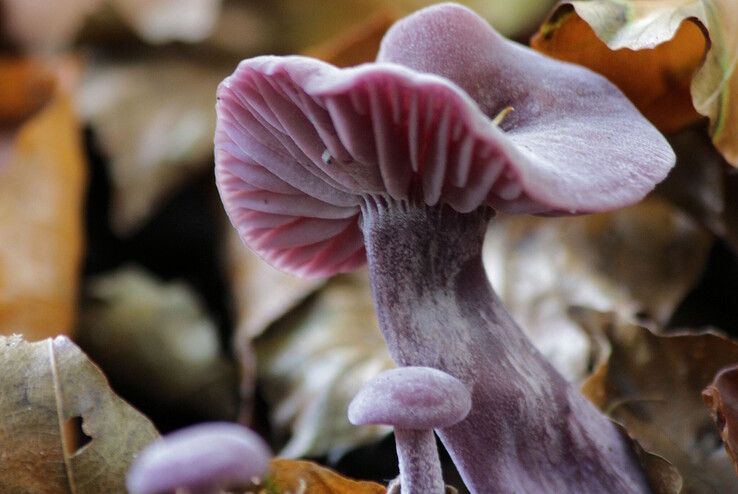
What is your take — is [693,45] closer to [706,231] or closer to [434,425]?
[706,231]

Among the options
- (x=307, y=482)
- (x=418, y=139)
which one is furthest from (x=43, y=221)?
(x=418, y=139)

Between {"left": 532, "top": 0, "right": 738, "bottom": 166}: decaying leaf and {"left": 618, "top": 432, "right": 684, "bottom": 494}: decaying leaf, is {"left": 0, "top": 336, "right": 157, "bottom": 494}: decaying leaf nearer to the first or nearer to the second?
{"left": 618, "top": 432, "right": 684, "bottom": 494}: decaying leaf

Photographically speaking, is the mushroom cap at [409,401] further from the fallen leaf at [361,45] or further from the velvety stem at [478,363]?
the fallen leaf at [361,45]

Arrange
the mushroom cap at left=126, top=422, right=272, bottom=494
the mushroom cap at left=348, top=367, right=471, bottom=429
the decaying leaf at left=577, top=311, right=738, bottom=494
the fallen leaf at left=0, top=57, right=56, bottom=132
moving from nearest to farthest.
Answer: the mushroom cap at left=126, top=422, right=272, bottom=494, the mushroom cap at left=348, top=367, right=471, bottom=429, the decaying leaf at left=577, top=311, right=738, bottom=494, the fallen leaf at left=0, top=57, right=56, bottom=132

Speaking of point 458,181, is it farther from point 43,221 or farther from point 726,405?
point 43,221

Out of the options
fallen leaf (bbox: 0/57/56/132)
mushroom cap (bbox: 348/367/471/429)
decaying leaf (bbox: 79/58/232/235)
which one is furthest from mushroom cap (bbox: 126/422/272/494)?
fallen leaf (bbox: 0/57/56/132)

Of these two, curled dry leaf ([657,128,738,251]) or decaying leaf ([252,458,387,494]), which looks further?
curled dry leaf ([657,128,738,251])

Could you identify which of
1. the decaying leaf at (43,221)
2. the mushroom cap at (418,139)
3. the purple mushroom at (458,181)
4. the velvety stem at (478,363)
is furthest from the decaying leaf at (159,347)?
the velvety stem at (478,363)
